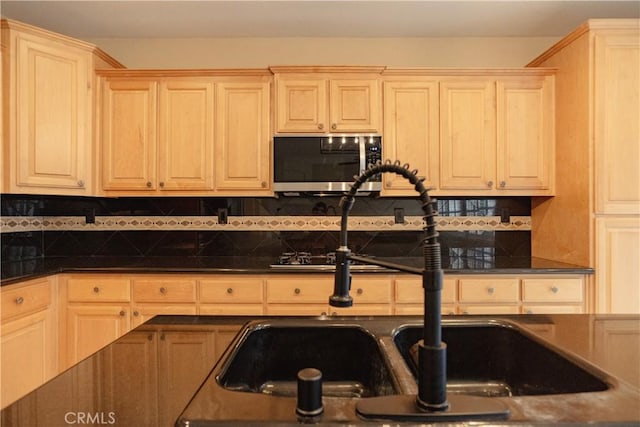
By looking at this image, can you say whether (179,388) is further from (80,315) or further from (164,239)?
(164,239)

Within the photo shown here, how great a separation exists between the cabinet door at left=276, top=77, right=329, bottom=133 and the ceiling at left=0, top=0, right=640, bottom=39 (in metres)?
0.52

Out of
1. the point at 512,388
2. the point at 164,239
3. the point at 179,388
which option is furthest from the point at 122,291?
the point at 512,388

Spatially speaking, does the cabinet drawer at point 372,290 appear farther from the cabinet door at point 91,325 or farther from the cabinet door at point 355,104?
the cabinet door at point 91,325

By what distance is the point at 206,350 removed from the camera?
3.07 ft

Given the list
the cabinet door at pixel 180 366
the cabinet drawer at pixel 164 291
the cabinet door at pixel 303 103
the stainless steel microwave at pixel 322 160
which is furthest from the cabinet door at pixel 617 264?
the cabinet drawer at pixel 164 291

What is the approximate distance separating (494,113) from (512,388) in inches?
84.6

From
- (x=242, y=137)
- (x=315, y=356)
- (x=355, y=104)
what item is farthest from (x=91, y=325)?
(x=355, y=104)

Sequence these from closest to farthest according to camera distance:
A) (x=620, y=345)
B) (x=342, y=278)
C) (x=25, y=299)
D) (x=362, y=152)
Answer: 1. (x=342, y=278)
2. (x=620, y=345)
3. (x=25, y=299)
4. (x=362, y=152)

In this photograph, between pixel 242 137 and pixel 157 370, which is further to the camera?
pixel 242 137

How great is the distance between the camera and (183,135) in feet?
8.87

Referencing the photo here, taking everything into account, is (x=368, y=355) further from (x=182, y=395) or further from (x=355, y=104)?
(x=355, y=104)

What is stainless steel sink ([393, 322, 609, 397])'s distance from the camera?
1005mm

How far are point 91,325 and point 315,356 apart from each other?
6.51ft

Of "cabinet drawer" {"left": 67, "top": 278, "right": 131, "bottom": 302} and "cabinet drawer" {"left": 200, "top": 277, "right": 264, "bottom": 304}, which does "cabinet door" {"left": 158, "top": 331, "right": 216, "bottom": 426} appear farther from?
"cabinet drawer" {"left": 67, "top": 278, "right": 131, "bottom": 302}
